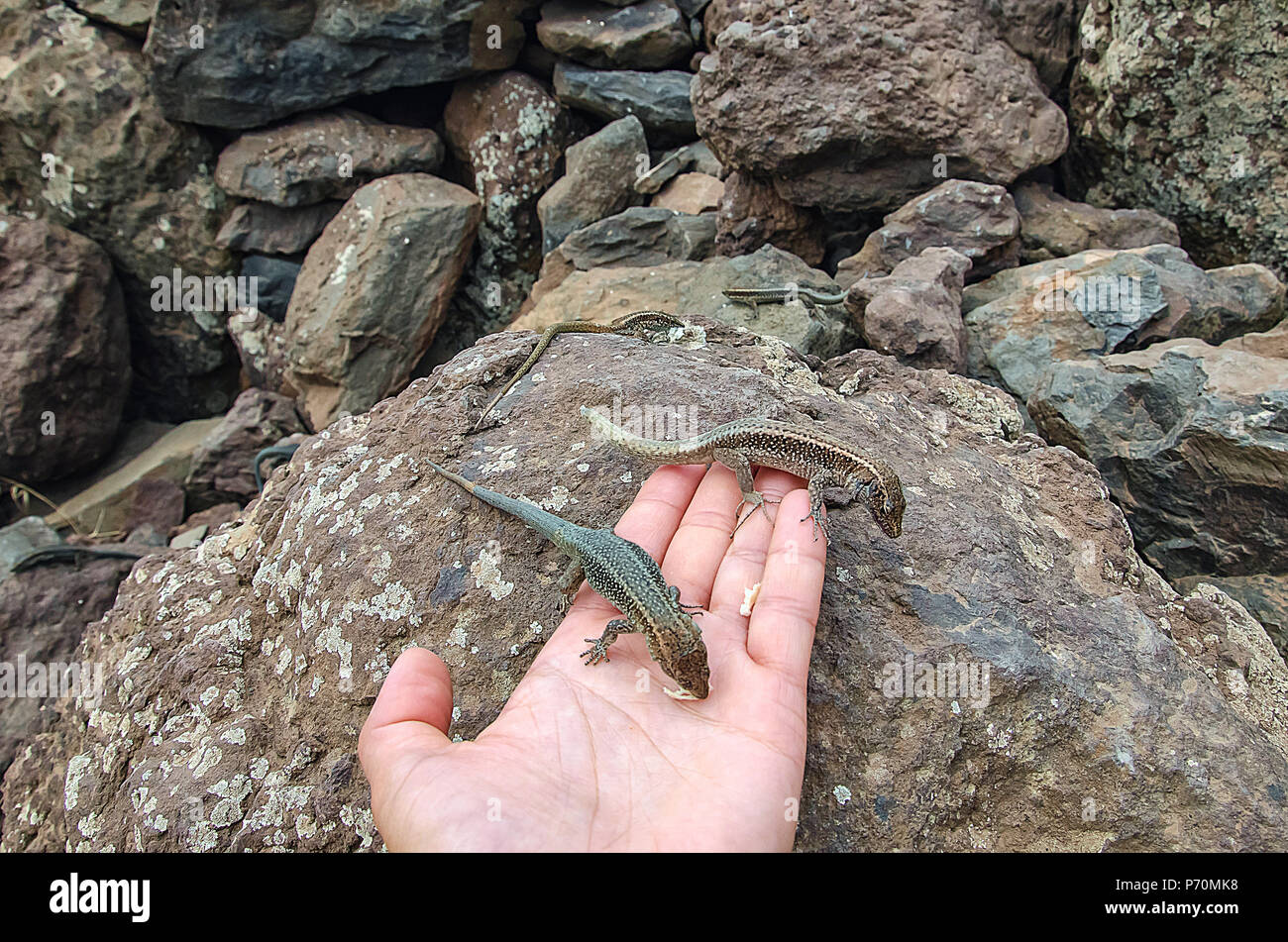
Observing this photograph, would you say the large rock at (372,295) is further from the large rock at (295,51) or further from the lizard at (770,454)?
the lizard at (770,454)

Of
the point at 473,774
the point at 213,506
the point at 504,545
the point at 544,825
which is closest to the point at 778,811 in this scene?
the point at 544,825

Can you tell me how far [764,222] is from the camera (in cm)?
814

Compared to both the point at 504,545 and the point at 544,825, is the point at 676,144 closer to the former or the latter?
the point at 504,545

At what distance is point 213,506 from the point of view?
8672mm

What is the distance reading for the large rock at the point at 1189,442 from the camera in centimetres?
459

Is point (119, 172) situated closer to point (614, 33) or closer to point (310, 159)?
point (310, 159)

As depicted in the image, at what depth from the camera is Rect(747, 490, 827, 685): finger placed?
294cm

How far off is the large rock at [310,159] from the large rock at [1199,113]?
7795 mm

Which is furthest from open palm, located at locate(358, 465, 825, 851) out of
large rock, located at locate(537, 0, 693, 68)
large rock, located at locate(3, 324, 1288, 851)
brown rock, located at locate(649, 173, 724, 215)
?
large rock, located at locate(537, 0, 693, 68)

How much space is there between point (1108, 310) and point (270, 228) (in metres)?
9.36

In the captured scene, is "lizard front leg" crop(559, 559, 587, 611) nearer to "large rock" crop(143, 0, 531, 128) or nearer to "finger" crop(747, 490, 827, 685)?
"finger" crop(747, 490, 827, 685)

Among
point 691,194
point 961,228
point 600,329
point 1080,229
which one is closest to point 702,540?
point 600,329

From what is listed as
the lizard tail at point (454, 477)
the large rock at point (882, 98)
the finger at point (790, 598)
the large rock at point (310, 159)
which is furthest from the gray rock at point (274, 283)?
the finger at point (790, 598)

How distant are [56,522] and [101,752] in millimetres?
6652
